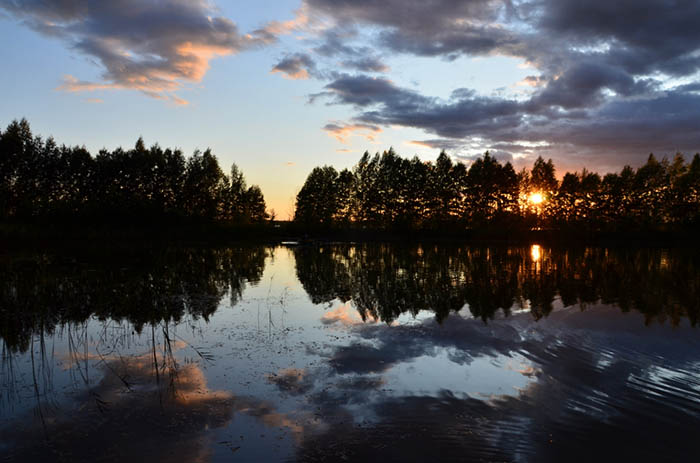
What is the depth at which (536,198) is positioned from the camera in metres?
90.8

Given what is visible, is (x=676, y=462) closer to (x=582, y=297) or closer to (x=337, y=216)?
(x=582, y=297)

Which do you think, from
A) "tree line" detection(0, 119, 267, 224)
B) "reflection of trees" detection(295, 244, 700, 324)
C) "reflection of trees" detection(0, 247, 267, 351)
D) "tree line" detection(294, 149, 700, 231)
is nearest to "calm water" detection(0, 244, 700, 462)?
"reflection of trees" detection(0, 247, 267, 351)

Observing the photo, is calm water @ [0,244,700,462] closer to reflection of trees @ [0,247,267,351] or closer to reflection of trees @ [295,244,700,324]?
reflection of trees @ [0,247,267,351]

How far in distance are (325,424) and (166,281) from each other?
18755 millimetres

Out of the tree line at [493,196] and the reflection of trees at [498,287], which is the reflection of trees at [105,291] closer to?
the reflection of trees at [498,287]

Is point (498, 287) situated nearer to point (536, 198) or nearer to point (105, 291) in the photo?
point (105, 291)

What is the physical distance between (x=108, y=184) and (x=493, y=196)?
259 ft

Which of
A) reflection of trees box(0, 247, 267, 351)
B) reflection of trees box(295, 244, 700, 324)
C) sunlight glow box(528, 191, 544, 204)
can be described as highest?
sunlight glow box(528, 191, 544, 204)

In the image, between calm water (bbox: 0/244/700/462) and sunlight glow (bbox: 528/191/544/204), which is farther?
sunlight glow (bbox: 528/191/544/204)

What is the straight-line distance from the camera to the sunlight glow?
90125 millimetres

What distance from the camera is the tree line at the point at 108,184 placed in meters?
68.8

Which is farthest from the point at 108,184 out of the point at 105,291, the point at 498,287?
the point at 498,287

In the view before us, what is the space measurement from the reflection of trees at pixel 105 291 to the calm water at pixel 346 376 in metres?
0.15

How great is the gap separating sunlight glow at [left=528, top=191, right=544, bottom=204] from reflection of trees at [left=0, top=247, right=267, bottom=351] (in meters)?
75.2
